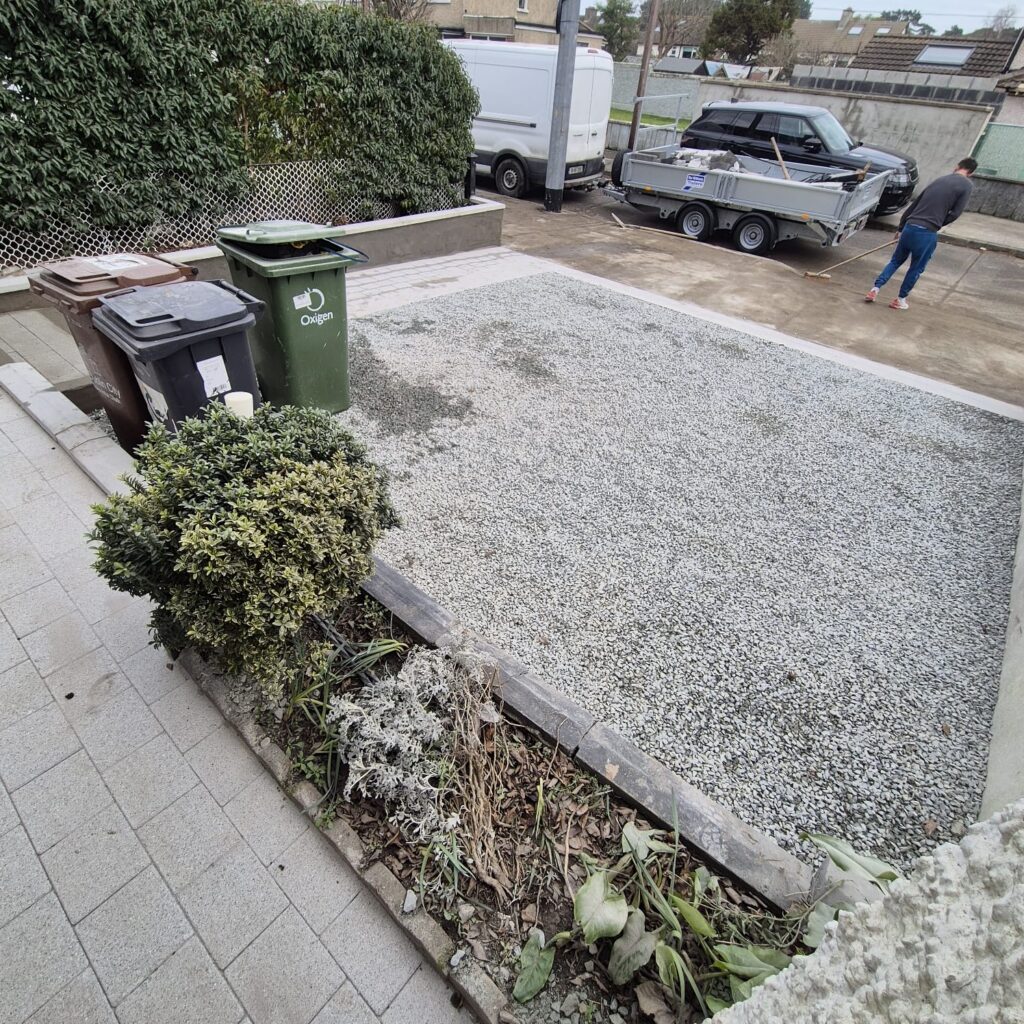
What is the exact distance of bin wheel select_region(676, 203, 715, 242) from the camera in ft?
34.1

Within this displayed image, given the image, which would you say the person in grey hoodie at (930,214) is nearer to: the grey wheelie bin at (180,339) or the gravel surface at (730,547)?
the gravel surface at (730,547)

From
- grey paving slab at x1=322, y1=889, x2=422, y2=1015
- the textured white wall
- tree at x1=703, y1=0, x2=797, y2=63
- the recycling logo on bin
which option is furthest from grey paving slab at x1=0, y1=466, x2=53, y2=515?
tree at x1=703, y1=0, x2=797, y2=63

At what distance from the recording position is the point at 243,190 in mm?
6391

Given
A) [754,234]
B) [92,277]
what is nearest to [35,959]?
[92,277]

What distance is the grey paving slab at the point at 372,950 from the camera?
170cm

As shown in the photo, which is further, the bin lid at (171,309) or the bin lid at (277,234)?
the bin lid at (277,234)

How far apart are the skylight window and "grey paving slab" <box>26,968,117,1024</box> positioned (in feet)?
110

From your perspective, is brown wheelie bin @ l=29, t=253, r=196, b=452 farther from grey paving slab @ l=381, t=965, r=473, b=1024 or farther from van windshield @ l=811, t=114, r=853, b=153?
van windshield @ l=811, t=114, r=853, b=153

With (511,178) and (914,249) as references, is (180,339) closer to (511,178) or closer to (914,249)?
(914,249)

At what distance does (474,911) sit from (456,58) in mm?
9117

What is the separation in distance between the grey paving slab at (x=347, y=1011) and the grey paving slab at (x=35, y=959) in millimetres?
713

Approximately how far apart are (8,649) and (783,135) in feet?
42.1

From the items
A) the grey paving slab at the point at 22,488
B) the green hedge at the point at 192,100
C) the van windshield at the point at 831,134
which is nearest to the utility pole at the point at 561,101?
the green hedge at the point at 192,100

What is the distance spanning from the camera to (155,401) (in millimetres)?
3232
